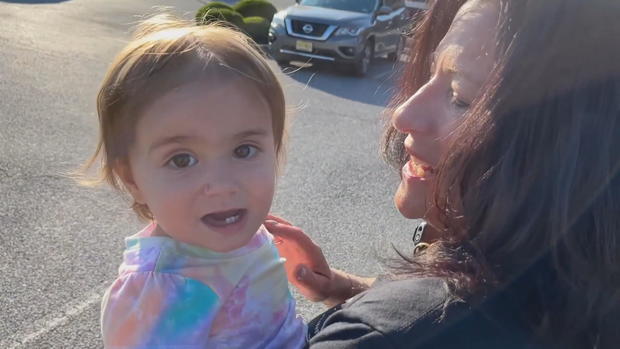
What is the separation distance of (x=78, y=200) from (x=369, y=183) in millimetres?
2286

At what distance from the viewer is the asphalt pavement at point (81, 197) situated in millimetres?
3605

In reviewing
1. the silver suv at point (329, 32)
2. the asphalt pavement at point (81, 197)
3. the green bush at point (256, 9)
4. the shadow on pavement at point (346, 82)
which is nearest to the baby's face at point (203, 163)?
the asphalt pavement at point (81, 197)

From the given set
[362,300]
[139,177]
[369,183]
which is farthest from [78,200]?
[362,300]

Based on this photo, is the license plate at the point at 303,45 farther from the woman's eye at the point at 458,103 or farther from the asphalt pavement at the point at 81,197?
the woman's eye at the point at 458,103

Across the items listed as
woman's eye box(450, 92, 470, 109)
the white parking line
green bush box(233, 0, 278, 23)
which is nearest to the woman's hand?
woman's eye box(450, 92, 470, 109)

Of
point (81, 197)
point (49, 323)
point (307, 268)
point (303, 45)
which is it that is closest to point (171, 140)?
point (307, 268)

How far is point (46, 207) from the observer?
187 inches

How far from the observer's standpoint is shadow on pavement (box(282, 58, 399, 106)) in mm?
10344

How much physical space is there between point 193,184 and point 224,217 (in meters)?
0.11

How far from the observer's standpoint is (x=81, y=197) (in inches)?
197

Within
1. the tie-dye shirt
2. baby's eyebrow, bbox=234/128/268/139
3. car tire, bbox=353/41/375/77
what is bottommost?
car tire, bbox=353/41/375/77

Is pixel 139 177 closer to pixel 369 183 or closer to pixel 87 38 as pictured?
pixel 369 183

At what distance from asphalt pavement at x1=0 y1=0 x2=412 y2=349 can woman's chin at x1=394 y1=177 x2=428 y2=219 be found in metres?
0.13

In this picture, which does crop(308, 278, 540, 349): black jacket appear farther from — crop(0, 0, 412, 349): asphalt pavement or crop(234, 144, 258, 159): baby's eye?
crop(234, 144, 258, 159): baby's eye
